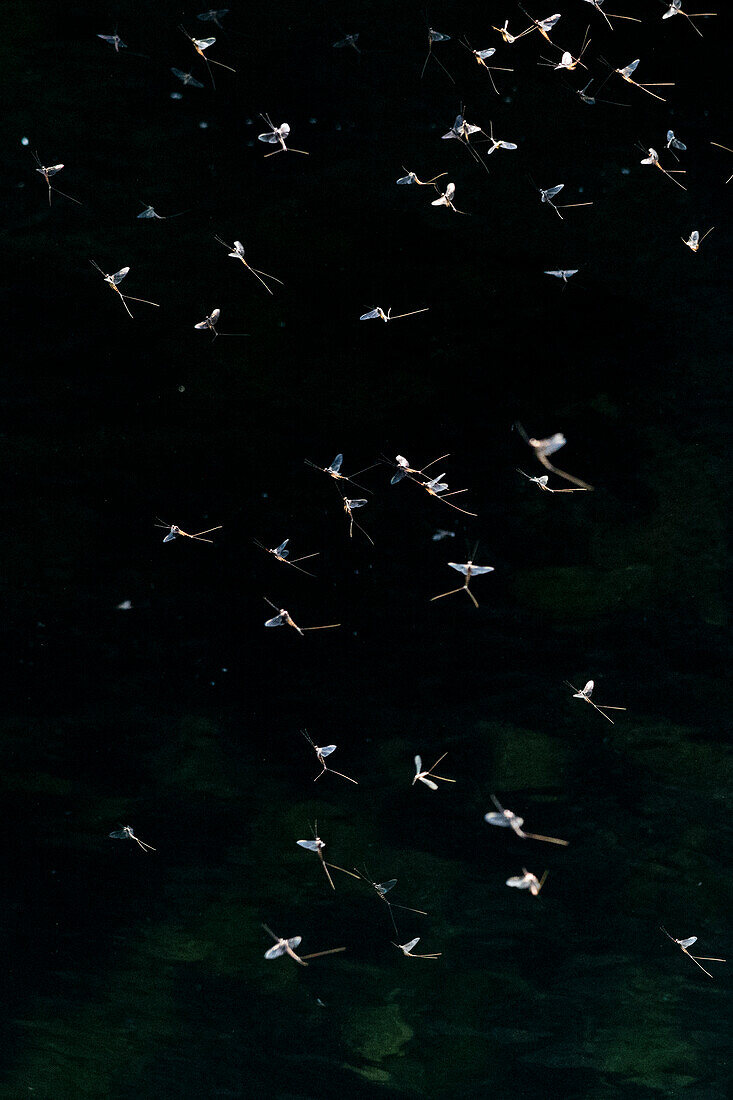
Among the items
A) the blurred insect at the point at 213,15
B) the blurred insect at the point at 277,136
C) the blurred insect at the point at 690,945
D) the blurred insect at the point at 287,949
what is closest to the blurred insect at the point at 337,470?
the blurred insect at the point at 277,136

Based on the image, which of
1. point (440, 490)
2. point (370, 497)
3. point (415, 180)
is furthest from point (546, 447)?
point (415, 180)

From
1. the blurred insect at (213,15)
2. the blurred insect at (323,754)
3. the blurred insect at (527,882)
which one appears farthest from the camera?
the blurred insect at (527,882)

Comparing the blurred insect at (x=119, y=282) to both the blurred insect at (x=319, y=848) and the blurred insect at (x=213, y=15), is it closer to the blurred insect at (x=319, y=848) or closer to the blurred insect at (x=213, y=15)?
the blurred insect at (x=213, y=15)

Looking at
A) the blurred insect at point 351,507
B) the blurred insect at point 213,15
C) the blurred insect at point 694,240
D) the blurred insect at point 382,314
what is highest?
the blurred insect at point 213,15

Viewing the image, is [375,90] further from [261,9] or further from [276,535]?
[276,535]

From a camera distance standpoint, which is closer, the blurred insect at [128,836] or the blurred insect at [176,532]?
the blurred insect at [176,532]

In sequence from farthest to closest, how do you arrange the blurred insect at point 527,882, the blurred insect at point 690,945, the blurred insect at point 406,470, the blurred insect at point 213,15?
the blurred insect at point 690,945
the blurred insect at point 527,882
the blurred insect at point 406,470
the blurred insect at point 213,15

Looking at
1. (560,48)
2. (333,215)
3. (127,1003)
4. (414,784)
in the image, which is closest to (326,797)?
(414,784)

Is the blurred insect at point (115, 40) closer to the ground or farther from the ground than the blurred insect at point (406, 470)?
farther from the ground

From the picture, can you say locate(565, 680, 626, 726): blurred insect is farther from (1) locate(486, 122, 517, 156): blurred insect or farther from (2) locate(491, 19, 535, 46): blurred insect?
(2) locate(491, 19, 535, 46): blurred insect
